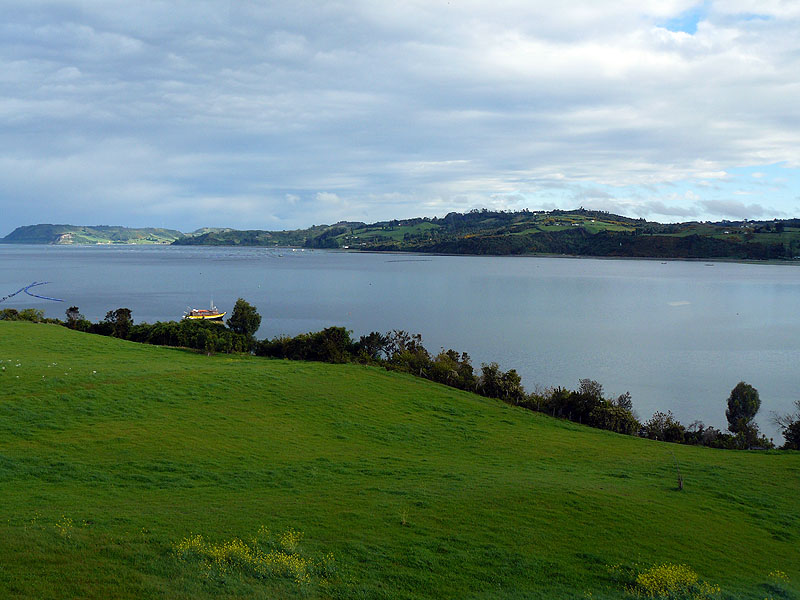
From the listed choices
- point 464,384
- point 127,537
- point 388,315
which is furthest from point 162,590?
point 388,315

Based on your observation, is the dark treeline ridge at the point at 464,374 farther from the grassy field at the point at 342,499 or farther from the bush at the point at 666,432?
the grassy field at the point at 342,499

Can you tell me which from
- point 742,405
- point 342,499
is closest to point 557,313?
point 742,405

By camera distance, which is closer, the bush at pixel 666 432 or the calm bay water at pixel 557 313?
the bush at pixel 666 432

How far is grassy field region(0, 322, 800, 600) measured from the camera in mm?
12266

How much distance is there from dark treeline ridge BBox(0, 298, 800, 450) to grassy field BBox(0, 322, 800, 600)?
384cm

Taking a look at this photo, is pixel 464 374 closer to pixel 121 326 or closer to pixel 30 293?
pixel 121 326

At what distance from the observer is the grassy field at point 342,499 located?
12.3 m

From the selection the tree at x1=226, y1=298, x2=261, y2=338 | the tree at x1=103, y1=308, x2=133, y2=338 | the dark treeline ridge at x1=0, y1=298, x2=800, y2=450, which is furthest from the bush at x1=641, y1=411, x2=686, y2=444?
the tree at x1=103, y1=308, x2=133, y2=338

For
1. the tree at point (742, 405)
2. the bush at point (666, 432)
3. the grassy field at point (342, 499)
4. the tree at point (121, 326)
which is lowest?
the bush at point (666, 432)

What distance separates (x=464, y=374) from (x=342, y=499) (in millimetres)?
25416

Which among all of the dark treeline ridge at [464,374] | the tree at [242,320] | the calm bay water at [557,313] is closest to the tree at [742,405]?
the dark treeline ridge at [464,374]

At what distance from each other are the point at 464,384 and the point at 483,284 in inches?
4073

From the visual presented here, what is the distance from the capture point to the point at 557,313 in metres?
94.6

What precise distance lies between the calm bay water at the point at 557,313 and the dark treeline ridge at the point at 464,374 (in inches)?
193
